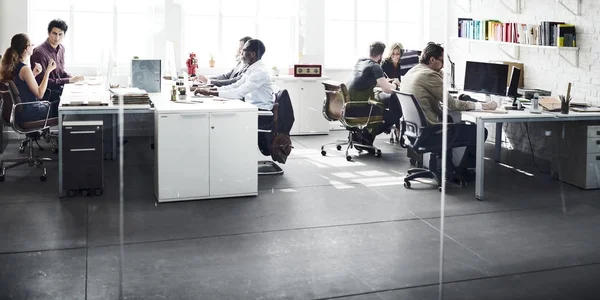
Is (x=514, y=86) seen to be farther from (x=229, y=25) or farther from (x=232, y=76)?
(x=229, y=25)

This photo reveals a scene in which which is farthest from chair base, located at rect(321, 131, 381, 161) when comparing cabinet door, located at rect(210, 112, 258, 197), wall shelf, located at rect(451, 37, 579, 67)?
cabinet door, located at rect(210, 112, 258, 197)

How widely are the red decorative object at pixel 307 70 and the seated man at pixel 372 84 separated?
135cm

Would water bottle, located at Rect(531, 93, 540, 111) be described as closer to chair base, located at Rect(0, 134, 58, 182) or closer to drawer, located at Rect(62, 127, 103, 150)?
drawer, located at Rect(62, 127, 103, 150)

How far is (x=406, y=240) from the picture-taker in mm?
3951

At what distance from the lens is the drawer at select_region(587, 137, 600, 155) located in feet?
17.3

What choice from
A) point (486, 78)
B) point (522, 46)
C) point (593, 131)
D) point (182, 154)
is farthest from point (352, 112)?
point (182, 154)

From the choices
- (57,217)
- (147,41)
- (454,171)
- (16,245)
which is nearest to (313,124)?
(147,41)

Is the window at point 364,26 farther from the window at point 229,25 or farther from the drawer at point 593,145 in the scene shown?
the drawer at point 593,145

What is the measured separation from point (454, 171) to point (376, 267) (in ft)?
7.36

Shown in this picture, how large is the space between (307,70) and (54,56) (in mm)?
2679

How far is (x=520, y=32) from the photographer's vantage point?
20.7 feet

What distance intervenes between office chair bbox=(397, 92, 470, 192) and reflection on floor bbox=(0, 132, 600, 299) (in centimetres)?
15

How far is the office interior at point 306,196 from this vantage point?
10.9 feet

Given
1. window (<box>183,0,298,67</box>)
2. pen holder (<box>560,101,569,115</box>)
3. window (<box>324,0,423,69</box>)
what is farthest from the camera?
window (<box>324,0,423,69</box>)
